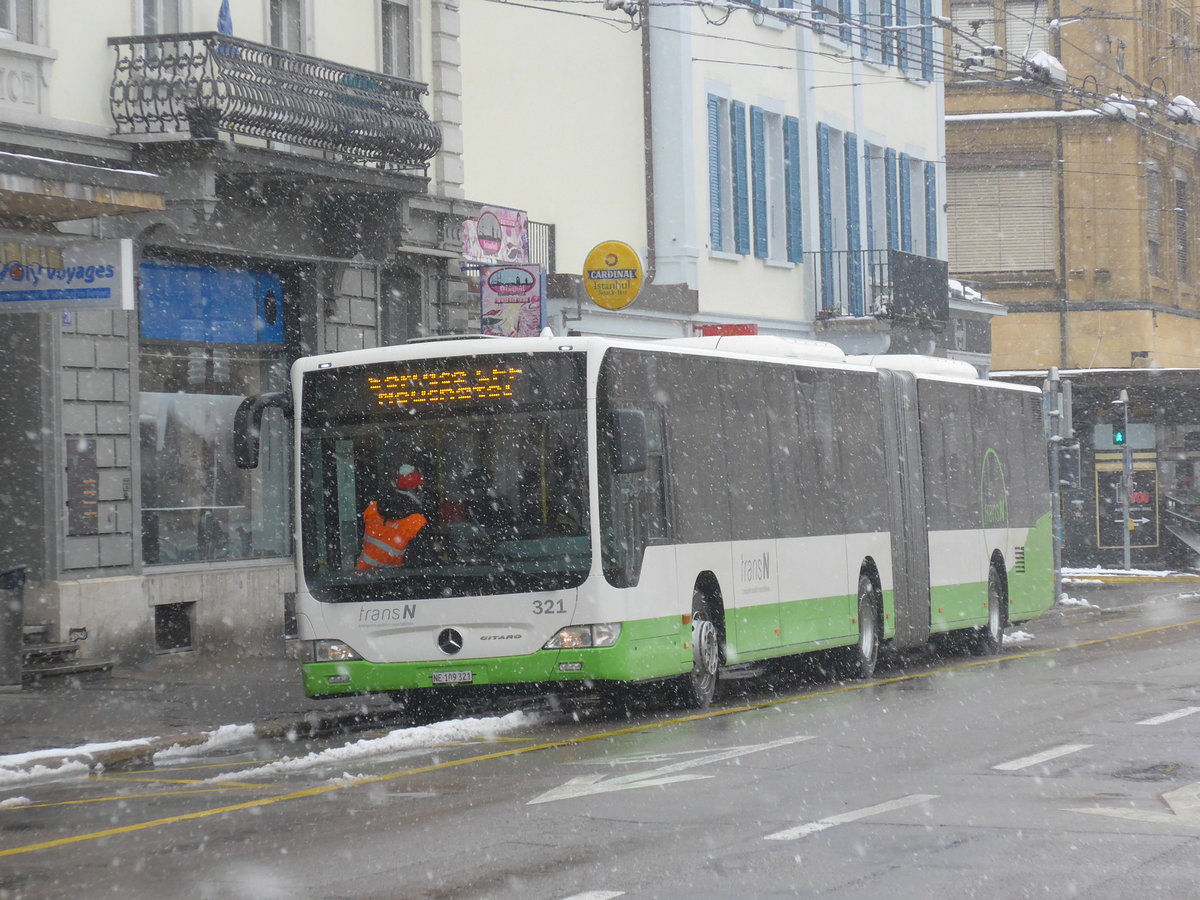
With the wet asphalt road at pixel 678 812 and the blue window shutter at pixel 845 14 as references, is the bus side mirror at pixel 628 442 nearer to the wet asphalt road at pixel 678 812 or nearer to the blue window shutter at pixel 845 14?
the wet asphalt road at pixel 678 812

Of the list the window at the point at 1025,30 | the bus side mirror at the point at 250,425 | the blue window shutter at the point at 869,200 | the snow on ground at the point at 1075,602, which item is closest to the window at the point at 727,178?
the blue window shutter at the point at 869,200

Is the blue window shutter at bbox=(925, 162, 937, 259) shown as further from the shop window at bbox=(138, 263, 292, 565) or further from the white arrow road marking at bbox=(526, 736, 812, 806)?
the white arrow road marking at bbox=(526, 736, 812, 806)

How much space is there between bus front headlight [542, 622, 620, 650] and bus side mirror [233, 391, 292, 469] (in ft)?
8.65

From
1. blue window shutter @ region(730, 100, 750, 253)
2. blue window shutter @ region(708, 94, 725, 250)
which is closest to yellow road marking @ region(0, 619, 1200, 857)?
blue window shutter @ region(708, 94, 725, 250)

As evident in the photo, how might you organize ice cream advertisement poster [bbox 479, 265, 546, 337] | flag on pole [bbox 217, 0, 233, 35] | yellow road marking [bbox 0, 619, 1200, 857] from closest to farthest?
yellow road marking [bbox 0, 619, 1200, 857], flag on pole [bbox 217, 0, 233, 35], ice cream advertisement poster [bbox 479, 265, 546, 337]

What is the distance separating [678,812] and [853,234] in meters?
27.5

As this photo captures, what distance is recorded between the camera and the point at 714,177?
31.6 m

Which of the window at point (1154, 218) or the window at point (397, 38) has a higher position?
the window at point (1154, 218)

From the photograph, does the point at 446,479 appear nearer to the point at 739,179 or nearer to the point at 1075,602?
the point at 739,179

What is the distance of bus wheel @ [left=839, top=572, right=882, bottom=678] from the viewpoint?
769 inches

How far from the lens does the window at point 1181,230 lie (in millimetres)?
54406

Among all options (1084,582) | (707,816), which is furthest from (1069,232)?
(707,816)

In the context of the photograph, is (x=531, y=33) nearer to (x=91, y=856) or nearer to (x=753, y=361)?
(x=753, y=361)

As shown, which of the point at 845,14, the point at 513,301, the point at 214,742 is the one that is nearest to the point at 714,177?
the point at 845,14
